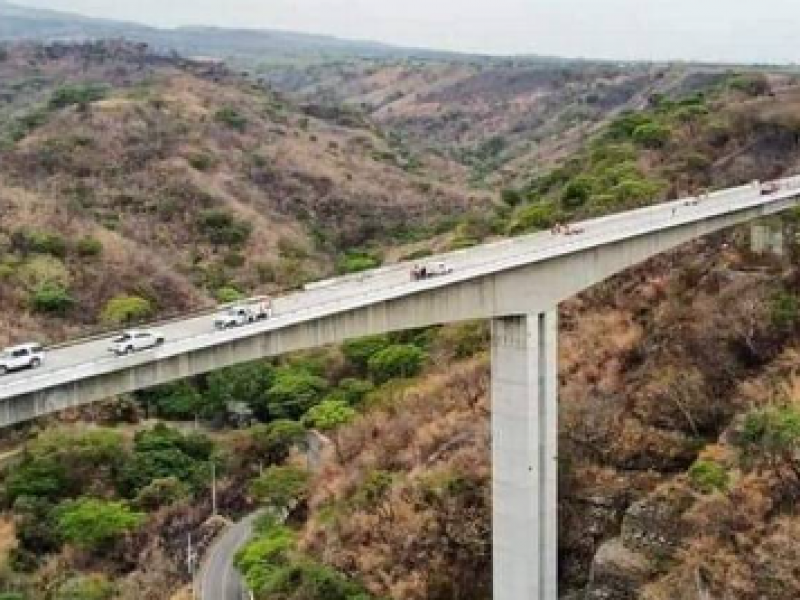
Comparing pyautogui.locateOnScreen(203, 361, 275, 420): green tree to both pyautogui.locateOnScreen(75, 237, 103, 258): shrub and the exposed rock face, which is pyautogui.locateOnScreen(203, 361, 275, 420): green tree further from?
the exposed rock face

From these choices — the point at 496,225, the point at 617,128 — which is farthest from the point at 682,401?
the point at 617,128

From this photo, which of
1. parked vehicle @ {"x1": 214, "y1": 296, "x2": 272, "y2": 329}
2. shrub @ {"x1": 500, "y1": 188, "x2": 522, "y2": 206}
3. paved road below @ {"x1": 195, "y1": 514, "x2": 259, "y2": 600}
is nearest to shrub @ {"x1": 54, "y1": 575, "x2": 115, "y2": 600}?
paved road below @ {"x1": 195, "y1": 514, "x2": 259, "y2": 600}

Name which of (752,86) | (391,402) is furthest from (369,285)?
(752,86)

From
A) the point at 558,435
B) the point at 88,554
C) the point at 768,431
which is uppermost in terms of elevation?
the point at 768,431

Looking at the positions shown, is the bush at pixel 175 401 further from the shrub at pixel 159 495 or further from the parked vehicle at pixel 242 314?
the parked vehicle at pixel 242 314

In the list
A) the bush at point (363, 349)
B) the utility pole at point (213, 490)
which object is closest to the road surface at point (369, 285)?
the utility pole at point (213, 490)

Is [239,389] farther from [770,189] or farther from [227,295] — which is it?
[770,189]

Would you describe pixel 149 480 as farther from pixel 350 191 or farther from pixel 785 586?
pixel 350 191
